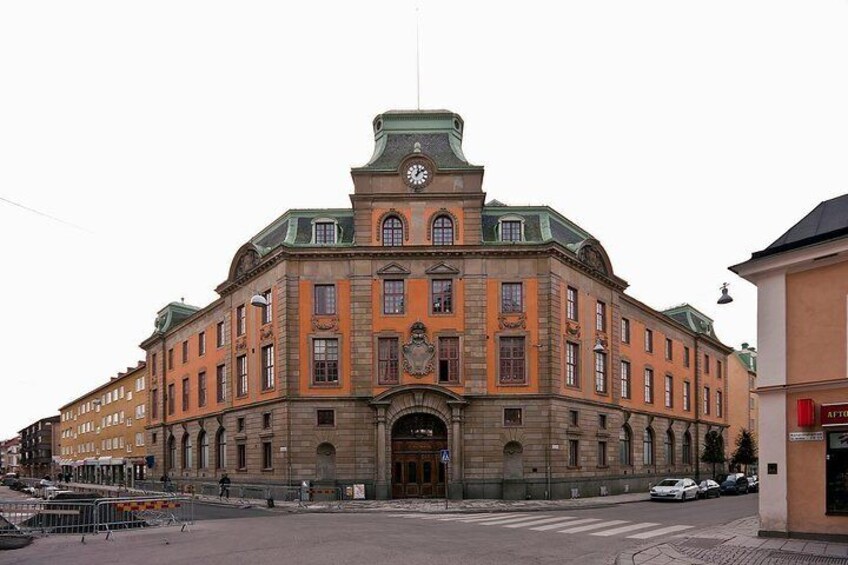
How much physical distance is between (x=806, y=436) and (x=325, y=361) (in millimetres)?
25923

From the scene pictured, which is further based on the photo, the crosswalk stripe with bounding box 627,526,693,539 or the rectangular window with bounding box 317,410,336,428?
the rectangular window with bounding box 317,410,336,428

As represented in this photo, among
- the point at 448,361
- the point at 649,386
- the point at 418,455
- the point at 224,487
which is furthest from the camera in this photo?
the point at 649,386

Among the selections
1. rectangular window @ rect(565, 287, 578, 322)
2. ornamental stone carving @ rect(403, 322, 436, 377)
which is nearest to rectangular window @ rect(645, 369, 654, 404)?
rectangular window @ rect(565, 287, 578, 322)

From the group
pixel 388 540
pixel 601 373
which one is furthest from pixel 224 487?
pixel 388 540

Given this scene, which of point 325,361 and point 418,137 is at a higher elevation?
point 418,137

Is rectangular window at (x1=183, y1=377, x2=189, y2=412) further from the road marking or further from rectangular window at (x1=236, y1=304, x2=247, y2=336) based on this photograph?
the road marking

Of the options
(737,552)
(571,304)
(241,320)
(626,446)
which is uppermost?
(571,304)

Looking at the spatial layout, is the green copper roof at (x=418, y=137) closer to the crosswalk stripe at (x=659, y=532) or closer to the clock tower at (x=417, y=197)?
the clock tower at (x=417, y=197)

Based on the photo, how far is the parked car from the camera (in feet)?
146

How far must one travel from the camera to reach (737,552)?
54.6ft

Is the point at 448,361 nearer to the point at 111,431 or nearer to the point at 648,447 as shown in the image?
the point at 648,447

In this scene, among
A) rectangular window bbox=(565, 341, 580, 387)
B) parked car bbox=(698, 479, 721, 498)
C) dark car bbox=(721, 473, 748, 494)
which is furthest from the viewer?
dark car bbox=(721, 473, 748, 494)

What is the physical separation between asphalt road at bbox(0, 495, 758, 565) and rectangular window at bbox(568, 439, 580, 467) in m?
11.3

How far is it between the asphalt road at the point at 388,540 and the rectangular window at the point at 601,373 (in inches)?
633
